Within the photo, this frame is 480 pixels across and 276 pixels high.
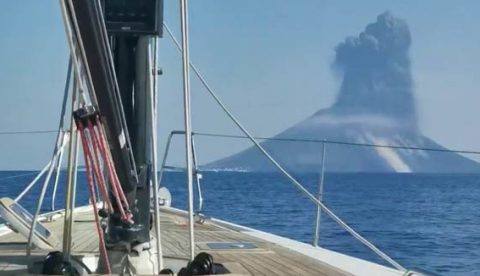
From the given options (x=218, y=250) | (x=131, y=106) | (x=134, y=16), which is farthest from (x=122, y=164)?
(x=218, y=250)

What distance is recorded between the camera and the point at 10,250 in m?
7.34

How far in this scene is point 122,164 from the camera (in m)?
4.47

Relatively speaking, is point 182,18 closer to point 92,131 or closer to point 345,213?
point 92,131

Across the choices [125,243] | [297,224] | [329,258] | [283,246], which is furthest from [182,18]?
[297,224]

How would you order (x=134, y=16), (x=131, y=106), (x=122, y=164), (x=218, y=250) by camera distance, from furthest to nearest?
1. (x=218, y=250)
2. (x=131, y=106)
3. (x=134, y=16)
4. (x=122, y=164)

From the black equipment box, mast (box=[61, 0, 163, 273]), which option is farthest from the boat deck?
the black equipment box

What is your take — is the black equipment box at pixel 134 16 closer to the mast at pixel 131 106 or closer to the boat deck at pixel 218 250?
the mast at pixel 131 106

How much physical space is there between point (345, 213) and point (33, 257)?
27.5m

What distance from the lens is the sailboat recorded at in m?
3.91

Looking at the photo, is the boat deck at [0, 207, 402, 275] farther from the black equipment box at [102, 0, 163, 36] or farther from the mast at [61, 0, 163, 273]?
the black equipment box at [102, 0, 163, 36]

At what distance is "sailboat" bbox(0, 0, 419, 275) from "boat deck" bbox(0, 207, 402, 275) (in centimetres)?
2

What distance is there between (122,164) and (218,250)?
3.25 meters

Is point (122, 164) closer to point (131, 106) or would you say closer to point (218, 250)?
point (131, 106)

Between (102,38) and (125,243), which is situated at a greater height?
(102,38)
